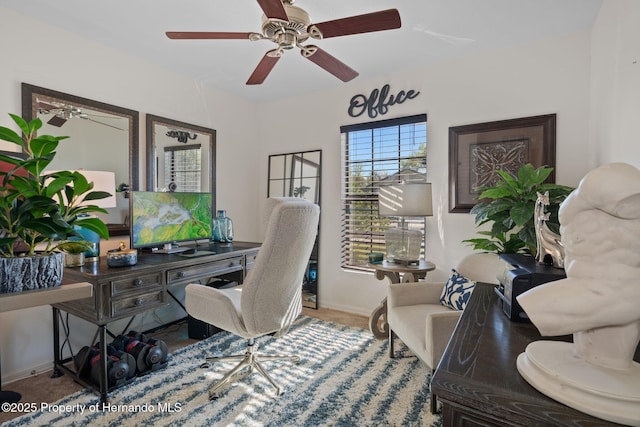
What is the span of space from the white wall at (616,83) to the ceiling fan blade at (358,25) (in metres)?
1.05

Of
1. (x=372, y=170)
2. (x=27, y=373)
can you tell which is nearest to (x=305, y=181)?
(x=372, y=170)

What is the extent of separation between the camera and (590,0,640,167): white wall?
142cm

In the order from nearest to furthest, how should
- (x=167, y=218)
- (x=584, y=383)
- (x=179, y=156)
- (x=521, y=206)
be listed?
(x=584, y=383) < (x=521, y=206) < (x=167, y=218) < (x=179, y=156)

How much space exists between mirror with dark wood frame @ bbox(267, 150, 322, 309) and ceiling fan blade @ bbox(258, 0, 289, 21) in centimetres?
202

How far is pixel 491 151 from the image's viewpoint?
2727mm

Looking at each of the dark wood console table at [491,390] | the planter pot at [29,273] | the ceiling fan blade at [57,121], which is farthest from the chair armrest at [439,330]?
the ceiling fan blade at [57,121]

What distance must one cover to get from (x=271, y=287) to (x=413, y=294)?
3.62ft

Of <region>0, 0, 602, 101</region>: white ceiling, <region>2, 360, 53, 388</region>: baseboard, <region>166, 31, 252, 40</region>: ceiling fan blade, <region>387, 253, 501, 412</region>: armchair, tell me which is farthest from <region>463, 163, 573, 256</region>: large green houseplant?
<region>2, 360, 53, 388</region>: baseboard

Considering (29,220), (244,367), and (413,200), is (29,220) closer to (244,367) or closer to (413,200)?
(244,367)

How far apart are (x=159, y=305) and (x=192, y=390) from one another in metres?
0.59

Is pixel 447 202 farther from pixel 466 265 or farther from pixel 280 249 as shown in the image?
pixel 280 249

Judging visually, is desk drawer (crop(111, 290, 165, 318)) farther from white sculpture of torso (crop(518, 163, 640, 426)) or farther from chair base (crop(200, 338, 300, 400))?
white sculpture of torso (crop(518, 163, 640, 426))

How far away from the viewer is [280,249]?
1.77 m

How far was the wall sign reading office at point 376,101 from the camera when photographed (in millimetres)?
3148
